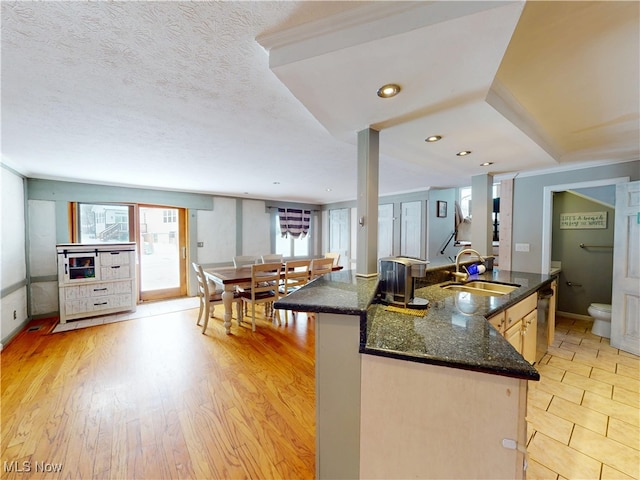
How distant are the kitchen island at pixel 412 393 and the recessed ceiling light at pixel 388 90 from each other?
1.07m

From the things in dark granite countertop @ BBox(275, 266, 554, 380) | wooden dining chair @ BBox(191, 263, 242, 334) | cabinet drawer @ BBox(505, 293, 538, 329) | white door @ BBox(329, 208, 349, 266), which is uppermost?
white door @ BBox(329, 208, 349, 266)

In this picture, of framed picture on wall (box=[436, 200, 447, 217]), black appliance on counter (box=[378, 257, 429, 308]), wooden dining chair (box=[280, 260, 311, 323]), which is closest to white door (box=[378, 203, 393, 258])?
framed picture on wall (box=[436, 200, 447, 217])

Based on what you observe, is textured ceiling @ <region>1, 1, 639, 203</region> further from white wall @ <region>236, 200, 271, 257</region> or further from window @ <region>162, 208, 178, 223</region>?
white wall @ <region>236, 200, 271, 257</region>

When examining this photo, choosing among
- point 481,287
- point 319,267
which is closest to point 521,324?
point 481,287

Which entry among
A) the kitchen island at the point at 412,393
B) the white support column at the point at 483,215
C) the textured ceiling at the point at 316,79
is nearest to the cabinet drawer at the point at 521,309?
the kitchen island at the point at 412,393

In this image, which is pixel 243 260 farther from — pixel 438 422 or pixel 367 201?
pixel 438 422

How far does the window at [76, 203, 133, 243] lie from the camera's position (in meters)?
4.16

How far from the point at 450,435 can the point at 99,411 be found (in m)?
2.36

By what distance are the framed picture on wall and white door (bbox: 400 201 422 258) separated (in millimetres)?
326

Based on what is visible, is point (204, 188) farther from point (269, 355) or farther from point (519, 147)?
point (519, 147)

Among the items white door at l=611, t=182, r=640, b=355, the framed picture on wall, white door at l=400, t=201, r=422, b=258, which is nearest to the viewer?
white door at l=611, t=182, r=640, b=355

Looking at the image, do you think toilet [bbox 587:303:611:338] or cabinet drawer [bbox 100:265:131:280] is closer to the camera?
toilet [bbox 587:303:611:338]

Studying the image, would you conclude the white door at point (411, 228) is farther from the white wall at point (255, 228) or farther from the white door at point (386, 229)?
the white wall at point (255, 228)

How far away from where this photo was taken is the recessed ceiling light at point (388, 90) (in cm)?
126
